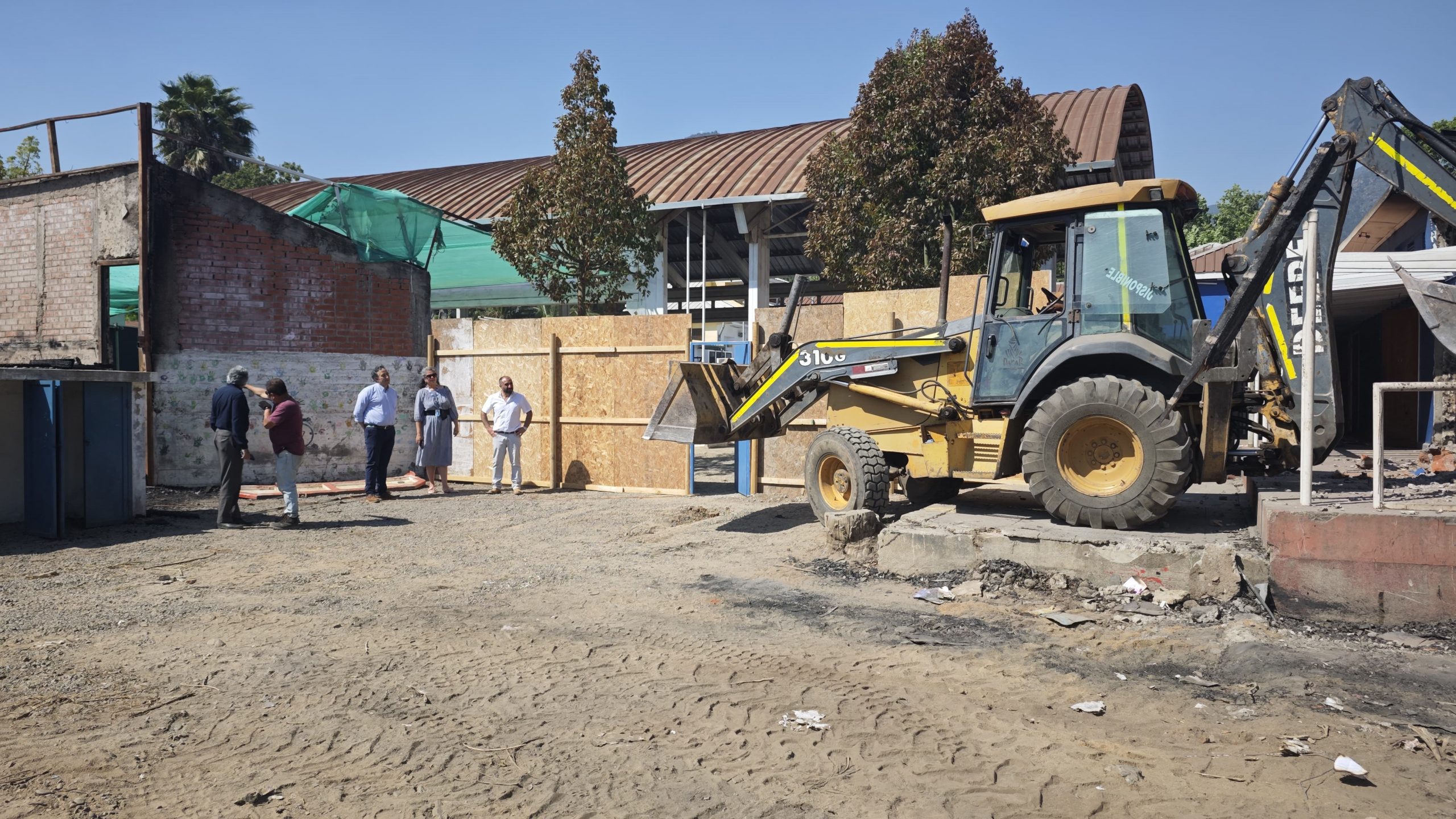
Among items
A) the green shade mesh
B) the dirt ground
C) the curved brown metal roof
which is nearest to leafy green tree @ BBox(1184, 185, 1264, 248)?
the curved brown metal roof

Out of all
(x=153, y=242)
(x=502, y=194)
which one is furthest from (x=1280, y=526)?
(x=502, y=194)

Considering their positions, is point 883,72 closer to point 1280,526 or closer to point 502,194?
point 1280,526

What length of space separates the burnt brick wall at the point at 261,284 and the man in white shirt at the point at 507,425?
2170mm

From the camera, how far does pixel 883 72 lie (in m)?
14.4

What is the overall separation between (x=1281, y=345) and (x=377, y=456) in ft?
33.6

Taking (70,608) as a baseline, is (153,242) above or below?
above

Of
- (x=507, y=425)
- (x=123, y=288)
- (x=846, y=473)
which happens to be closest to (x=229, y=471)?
(x=507, y=425)

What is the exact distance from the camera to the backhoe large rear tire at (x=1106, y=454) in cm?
724

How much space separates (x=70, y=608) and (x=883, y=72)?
1180cm

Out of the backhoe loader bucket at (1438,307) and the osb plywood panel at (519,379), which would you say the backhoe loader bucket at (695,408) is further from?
the backhoe loader bucket at (1438,307)

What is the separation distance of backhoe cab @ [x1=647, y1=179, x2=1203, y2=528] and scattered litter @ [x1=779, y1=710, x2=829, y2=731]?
3.69 metres

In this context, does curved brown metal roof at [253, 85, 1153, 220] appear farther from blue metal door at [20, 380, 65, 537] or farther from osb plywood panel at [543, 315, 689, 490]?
blue metal door at [20, 380, 65, 537]

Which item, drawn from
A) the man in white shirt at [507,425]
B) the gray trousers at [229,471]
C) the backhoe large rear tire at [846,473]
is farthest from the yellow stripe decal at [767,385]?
the gray trousers at [229,471]

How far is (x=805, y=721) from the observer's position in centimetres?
472
